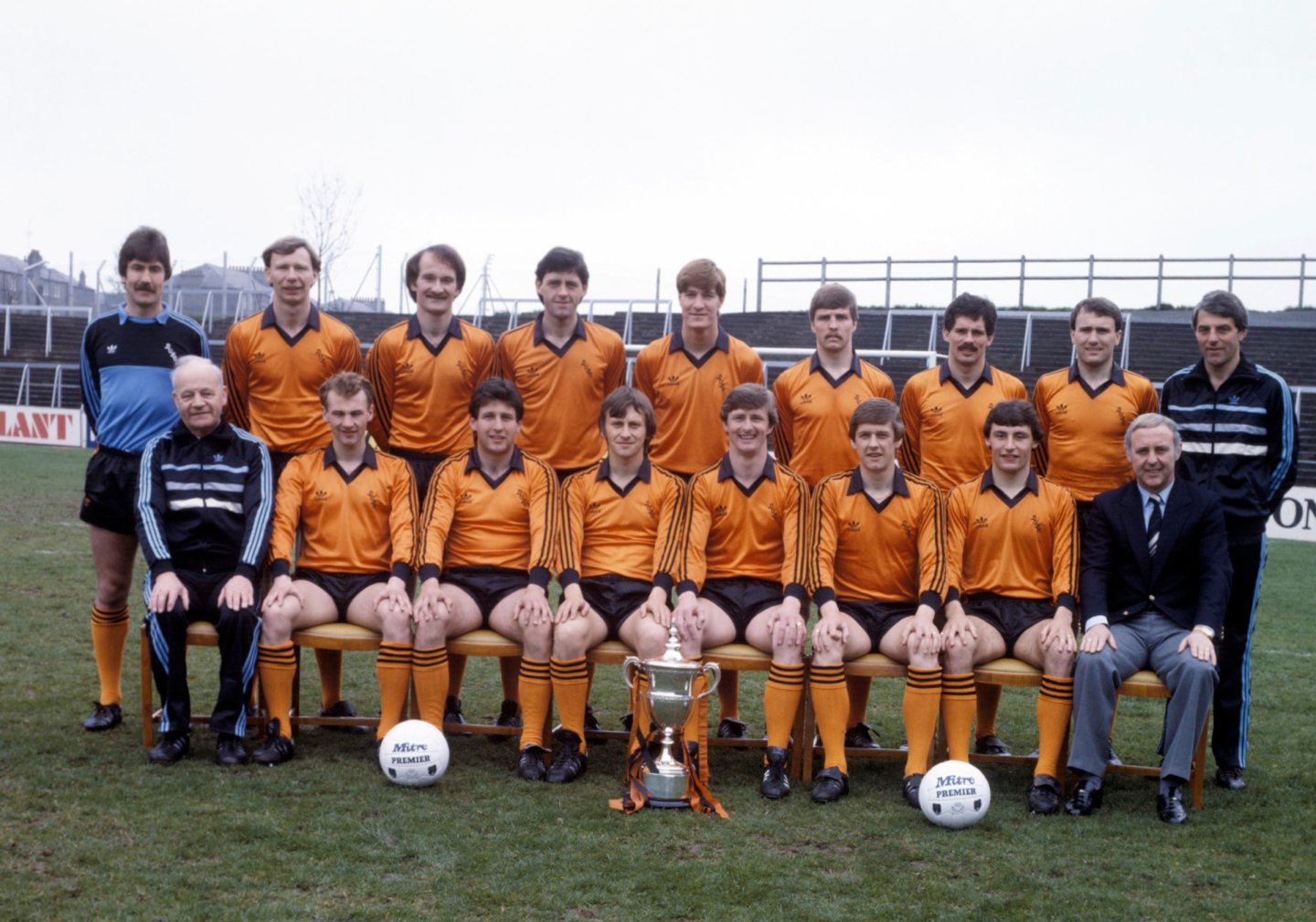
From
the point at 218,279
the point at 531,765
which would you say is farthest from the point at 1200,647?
the point at 218,279

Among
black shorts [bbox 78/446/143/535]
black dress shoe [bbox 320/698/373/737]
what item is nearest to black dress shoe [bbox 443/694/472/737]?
black dress shoe [bbox 320/698/373/737]

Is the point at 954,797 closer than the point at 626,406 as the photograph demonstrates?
Yes

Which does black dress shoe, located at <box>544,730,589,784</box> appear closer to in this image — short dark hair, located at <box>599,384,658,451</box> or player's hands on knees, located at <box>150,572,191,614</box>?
short dark hair, located at <box>599,384,658,451</box>

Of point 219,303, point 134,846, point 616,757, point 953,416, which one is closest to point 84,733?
point 134,846

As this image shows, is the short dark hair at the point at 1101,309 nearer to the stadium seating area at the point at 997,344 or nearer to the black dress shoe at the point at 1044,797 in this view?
the black dress shoe at the point at 1044,797

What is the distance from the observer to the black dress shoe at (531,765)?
429cm

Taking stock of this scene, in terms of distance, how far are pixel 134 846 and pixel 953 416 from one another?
3.18 meters

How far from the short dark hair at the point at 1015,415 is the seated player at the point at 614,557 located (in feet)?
3.85

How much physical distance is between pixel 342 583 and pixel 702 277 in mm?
1796

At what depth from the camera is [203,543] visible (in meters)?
4.52

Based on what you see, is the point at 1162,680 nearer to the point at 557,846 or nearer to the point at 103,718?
the point at 557,846

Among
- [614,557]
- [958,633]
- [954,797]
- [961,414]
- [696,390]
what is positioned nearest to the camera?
[954,797]

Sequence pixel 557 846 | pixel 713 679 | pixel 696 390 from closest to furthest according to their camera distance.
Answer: pixel 557 846 < pixel 713 679 < pixel 696 390

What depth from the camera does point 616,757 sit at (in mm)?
4684
